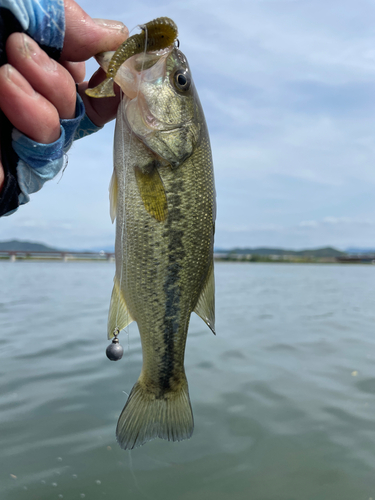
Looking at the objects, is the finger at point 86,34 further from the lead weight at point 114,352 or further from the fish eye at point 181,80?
the lead weight at point 114,352

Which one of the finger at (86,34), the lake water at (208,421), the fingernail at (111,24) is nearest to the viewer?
the finger at (86,34)

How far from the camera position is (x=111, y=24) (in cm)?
205

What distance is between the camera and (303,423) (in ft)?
12.8

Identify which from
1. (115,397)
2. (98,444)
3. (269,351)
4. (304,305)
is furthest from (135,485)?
(304,305)

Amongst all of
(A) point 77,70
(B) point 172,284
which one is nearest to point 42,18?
(A) point 77,70

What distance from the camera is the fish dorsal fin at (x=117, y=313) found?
2.32m

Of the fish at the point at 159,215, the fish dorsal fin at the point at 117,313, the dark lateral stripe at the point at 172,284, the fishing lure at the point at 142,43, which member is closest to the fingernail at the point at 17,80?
the fishing lure at the point at 142,43

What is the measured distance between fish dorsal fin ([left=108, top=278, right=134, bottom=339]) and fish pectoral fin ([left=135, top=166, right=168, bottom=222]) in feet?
1.81

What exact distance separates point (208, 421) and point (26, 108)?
138 inches

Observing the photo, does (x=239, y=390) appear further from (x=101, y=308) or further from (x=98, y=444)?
(x=101, y=308)

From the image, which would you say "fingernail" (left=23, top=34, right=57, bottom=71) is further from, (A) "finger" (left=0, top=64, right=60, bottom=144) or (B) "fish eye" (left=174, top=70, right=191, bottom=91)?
(B) "fish eye" (left=174, top=70, right=191, bottom=91)

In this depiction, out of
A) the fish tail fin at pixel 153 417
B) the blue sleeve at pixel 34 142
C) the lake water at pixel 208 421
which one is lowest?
the lake water at pixel 208 421

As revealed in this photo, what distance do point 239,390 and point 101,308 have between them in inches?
280

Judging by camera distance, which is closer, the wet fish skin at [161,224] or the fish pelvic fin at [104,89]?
the fish pelvic fin at [104,89]
